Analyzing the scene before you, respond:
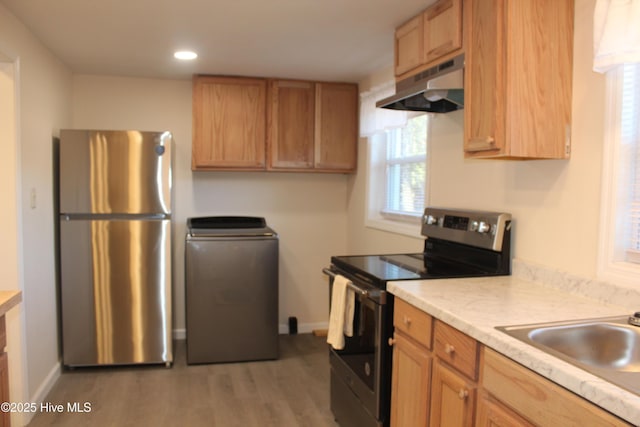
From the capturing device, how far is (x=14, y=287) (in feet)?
8.69

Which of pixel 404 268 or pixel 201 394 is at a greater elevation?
pixel 404 268

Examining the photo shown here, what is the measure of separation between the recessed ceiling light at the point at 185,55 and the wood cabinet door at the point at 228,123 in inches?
17.1

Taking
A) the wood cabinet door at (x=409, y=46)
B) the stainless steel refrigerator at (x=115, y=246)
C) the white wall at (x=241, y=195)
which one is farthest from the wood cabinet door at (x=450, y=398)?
the white wall at (x=241, y=195)

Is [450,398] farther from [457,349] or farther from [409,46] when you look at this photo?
[409,46]

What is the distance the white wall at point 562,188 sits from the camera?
179 centimetres

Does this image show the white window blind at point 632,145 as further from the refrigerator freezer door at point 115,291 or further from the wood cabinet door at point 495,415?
the refrigerator freezer door at point 115,291

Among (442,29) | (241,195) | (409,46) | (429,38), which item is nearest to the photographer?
(442,29)

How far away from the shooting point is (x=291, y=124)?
3998mm

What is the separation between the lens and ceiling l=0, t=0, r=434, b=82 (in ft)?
8.00

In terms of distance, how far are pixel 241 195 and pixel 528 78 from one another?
2893mm

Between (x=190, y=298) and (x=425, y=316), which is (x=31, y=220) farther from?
(x=425, y=316)

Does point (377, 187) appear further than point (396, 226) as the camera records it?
Yes

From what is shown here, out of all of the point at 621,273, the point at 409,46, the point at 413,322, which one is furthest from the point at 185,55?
the point at 621,273

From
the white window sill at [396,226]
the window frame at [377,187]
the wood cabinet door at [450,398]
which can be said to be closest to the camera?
the wood cabinet door at [450,398]
